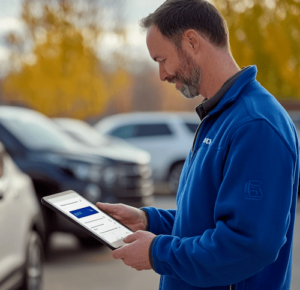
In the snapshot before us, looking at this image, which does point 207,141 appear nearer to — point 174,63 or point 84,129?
point 174,63

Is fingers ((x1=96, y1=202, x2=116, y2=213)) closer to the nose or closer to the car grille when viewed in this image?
the nose

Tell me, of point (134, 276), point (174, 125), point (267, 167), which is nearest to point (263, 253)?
point (267, 167)

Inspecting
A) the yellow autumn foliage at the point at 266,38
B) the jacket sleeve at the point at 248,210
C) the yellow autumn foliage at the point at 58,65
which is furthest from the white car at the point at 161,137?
the jacket sleeve at the point at 248,210

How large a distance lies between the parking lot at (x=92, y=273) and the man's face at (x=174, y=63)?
3.82 metres

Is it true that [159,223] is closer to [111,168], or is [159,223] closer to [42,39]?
[111,168]

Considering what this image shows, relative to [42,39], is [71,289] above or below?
below

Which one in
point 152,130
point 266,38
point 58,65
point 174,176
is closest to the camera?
point 174,176

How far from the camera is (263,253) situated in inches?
61.7

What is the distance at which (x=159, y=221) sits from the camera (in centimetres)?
228

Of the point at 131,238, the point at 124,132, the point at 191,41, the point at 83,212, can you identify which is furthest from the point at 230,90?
the point at 124,132

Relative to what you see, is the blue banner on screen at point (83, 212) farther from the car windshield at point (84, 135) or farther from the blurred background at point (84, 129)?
the car windshield at point (84, 135)

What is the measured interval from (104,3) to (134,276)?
1925 centimetres

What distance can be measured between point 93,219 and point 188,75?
77 centimetres

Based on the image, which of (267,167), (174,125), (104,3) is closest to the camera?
(267,167)
